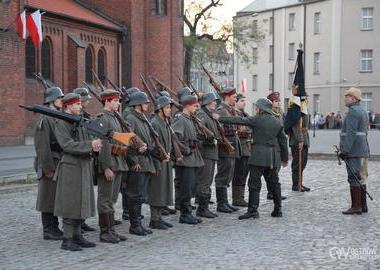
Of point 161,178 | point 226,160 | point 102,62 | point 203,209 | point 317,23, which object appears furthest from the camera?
point 317,23

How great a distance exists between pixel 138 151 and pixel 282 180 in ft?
27.0

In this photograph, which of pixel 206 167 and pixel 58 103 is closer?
pixel 58 103

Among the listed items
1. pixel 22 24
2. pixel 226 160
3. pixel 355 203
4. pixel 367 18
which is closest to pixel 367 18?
pixel 367 18

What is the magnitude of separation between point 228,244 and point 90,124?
242cm

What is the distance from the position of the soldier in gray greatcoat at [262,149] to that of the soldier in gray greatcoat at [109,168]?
253cm

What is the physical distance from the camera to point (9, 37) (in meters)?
26.3

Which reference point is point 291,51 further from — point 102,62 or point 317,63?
point 102,62

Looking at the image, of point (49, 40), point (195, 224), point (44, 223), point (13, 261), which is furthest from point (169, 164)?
point (49, 40)

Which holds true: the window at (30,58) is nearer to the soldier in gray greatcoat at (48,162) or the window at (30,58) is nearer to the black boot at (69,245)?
the soldier in gray greatcoat at (48,162)

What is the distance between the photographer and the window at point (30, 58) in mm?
28719

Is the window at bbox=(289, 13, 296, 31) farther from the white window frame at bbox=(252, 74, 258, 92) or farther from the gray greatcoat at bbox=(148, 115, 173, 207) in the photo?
the gray greatcoat at bbox=(148, 115, 173, 207)

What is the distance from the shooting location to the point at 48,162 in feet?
29.0

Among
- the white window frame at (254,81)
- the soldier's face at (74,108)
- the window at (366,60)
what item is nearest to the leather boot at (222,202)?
the soldier's face at (74,108)

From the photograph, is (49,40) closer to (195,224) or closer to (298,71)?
(298,71)
